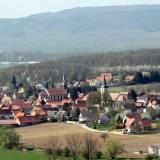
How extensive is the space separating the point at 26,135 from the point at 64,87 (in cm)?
1862

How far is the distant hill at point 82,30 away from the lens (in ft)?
443

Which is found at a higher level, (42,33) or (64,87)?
(42,33)

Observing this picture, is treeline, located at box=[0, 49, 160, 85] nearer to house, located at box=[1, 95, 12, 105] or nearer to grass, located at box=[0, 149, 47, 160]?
house, located at box=[1, 95, 12, 105]

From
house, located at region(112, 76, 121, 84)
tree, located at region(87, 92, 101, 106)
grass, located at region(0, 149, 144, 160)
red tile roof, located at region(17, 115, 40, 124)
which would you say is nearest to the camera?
grass, located at region(0, 149, 144, 160)

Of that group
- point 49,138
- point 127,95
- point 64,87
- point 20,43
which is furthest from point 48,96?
point 20,43

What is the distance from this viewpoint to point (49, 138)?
30234 mm

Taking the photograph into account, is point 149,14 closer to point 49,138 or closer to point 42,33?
point 42,33

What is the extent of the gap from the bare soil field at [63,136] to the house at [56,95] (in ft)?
37.4

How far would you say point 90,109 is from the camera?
134ft

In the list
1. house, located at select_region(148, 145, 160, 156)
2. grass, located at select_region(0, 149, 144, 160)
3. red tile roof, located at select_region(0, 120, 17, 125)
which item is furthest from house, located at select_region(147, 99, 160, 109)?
grass, located at select_region(0, 149, 144, 160)

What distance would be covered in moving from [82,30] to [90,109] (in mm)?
128234

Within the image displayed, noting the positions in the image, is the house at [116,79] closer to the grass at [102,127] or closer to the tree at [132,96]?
the tree at [132,96]

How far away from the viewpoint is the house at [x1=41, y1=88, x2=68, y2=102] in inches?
1913

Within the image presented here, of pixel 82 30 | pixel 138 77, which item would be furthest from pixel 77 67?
pixel 82 30
